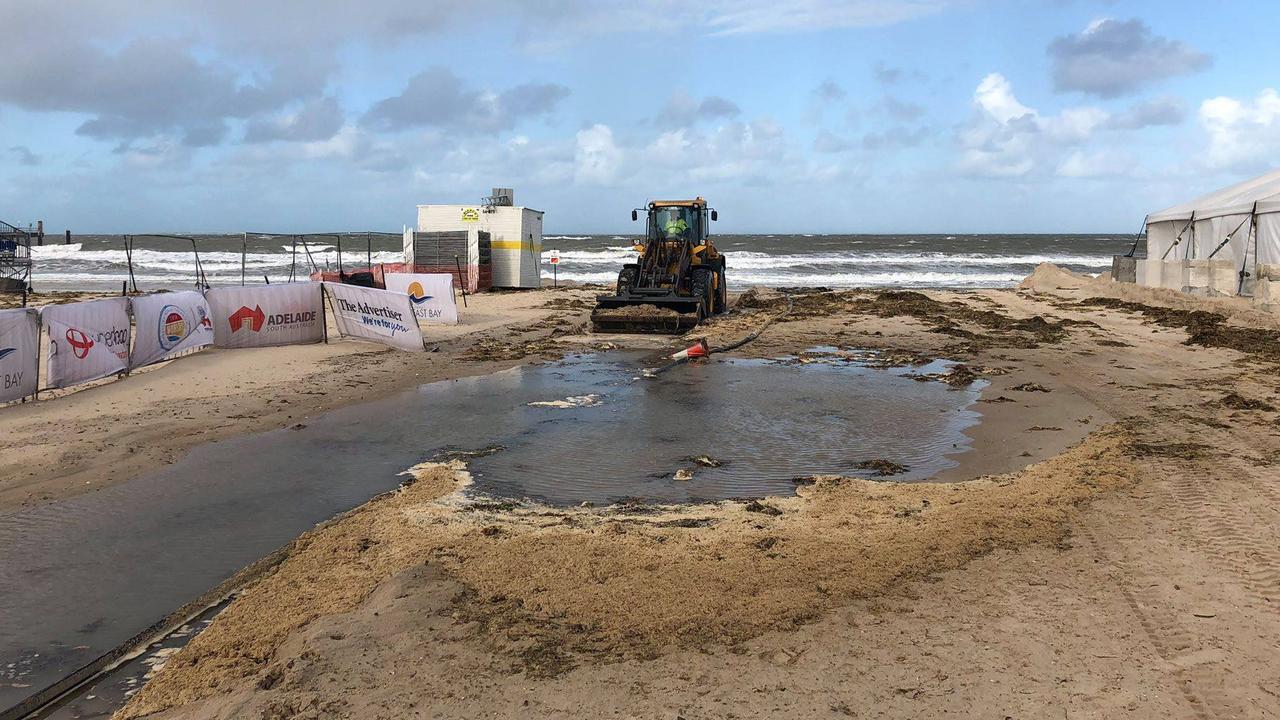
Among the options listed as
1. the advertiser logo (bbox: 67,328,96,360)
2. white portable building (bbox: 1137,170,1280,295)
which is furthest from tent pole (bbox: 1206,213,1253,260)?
the advertiser logo (bbox: 67,328,96,360)

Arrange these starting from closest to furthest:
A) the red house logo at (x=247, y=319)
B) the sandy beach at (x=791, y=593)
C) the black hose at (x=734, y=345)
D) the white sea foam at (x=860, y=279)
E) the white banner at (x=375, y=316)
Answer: the sandy beach at (x=791, y=593) → the black hose at (x=734, y=345) → the red house logo at (x=247, y=319) → the white banner at (x=375, y=316) → the white sea foam at (x=860, y=279)

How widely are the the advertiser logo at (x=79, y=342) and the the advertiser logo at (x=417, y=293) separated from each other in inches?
348

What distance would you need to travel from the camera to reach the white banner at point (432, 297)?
20625mm

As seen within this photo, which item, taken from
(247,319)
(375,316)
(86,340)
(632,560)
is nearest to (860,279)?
(375,316)

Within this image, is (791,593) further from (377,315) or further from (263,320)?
(263,320)

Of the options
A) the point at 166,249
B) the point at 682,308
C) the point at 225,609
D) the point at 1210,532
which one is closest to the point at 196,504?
the point at 225,609

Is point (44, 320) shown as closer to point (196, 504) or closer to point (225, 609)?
point (196, 504)

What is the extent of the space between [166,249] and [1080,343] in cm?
7294

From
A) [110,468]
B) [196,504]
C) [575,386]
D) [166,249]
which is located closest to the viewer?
[196,504]

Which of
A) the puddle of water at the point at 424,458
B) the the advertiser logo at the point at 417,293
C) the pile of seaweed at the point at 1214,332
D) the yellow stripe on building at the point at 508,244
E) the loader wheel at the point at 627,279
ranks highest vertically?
the yellow stripe on building at the point at 508,244

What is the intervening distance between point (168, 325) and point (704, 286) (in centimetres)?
1183

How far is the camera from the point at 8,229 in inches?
1230

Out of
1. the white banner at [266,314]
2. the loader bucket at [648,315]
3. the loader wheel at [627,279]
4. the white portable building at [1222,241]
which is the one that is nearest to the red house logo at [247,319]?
the white banner at [266,314]

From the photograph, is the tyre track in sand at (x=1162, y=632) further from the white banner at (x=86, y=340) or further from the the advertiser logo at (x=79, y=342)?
the the advertiser logo at (x=79, y=342)
